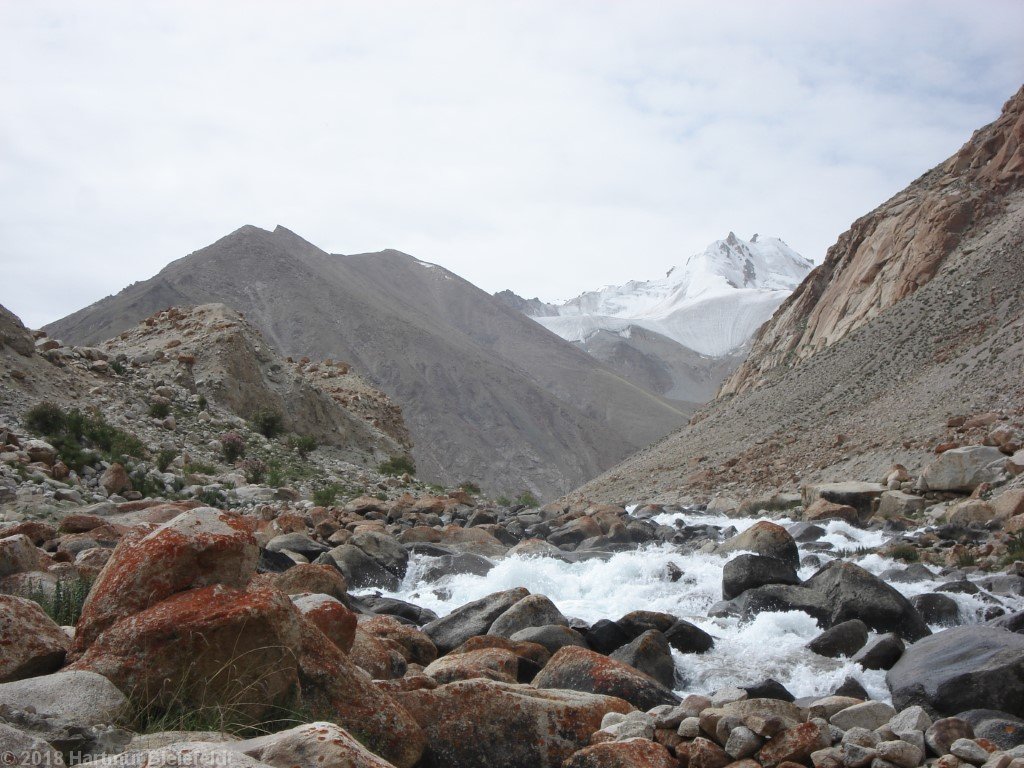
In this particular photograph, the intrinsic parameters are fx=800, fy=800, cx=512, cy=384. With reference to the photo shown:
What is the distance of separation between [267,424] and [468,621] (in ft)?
53.2

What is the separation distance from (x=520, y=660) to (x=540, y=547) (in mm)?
7864

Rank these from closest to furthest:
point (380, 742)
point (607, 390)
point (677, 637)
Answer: point (380, 742) → point (677, 637) → point (607, 390)

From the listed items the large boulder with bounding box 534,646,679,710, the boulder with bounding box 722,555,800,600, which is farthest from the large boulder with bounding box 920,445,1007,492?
the large boulder with bounding box 534,646,679,710

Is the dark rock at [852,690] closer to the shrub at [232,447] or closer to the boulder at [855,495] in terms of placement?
the boulder at [855,495]

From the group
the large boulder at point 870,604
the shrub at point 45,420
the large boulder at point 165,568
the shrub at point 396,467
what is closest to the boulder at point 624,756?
the large boulder at point 165,568

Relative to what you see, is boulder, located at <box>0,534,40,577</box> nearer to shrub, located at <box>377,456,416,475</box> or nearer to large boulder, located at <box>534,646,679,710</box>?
large boulder, located at <box>534,646,679,710</box>

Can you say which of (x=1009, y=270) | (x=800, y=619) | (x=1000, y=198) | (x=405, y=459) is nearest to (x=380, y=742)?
(x=800, y=619)

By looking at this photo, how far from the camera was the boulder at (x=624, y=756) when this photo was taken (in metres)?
5.00

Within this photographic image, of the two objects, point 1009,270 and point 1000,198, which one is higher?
point 1000,198

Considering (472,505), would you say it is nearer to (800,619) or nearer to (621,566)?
(621,566)

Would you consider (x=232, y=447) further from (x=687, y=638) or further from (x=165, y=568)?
(x=165, y=568)

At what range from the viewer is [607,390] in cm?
10094

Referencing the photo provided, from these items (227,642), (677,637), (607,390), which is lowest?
(677,637)

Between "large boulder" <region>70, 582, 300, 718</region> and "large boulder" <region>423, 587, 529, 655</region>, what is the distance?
15.2 feet
